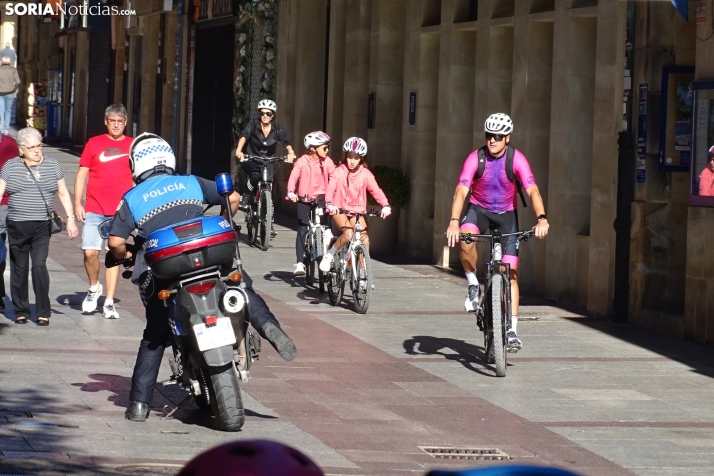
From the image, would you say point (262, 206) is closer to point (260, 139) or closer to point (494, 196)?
point (260, 139)

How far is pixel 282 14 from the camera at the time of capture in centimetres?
2464

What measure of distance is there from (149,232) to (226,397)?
1017mm

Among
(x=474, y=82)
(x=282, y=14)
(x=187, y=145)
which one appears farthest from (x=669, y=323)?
(x=187, y=145)

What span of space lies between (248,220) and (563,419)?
10860 millimetres

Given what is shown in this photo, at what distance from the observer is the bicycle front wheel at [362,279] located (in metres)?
12.9

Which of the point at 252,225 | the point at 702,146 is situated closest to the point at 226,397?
the point at 702,146

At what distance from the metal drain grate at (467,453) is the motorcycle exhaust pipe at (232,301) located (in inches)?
49.2

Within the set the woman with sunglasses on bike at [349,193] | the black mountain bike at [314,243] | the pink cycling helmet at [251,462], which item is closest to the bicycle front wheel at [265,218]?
the black mountain bike at [314,243]

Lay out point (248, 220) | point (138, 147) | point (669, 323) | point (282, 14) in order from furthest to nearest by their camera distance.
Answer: point (282, 14), point (248, 220), point (669, 323), point (138, 147)

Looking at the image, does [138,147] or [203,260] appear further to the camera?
[138,147]

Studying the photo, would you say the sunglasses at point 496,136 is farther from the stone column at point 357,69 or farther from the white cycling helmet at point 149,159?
the stone column at point 357,69

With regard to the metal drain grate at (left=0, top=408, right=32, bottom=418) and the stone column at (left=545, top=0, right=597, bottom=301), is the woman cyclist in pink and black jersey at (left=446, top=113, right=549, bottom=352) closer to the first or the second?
the metal drain grate at (left=0, top=408, right=32, bottom=418)

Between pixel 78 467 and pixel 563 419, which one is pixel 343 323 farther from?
pixel 78 467

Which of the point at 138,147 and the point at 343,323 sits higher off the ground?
the point at 138,147
